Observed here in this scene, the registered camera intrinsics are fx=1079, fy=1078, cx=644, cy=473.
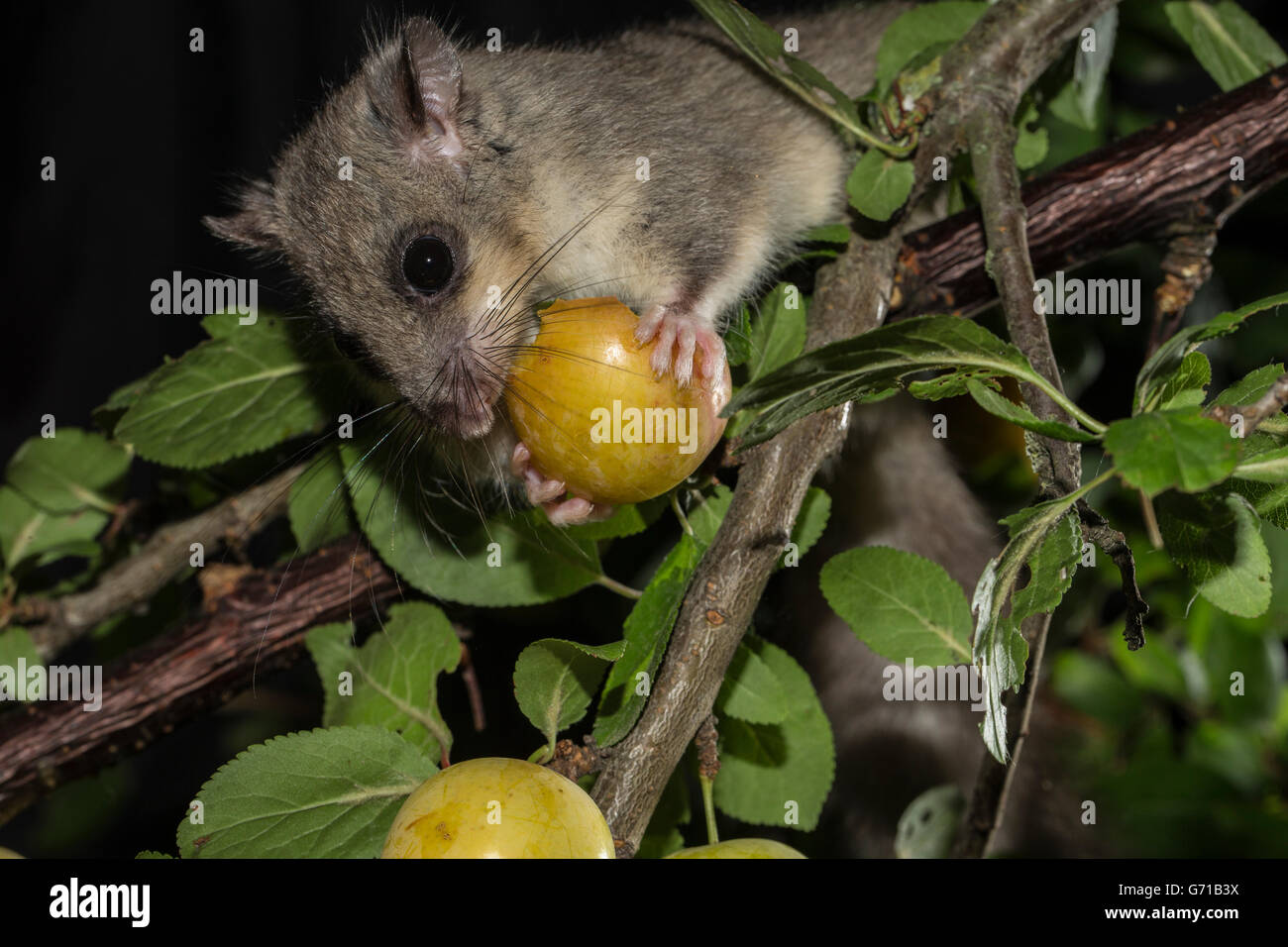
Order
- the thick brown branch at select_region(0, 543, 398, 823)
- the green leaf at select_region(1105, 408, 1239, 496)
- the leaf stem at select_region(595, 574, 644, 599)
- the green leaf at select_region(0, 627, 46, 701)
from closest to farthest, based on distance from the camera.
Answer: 1. the green leaf at select_region(1105, 408, 1239, 496)
2. the leaf stem at select_region(595, 574, 644, 599)
3. the thick brown branch at select_region(0, 543, 398, 823)
4. the green leaf at select_region(0, 627, 46, 701)

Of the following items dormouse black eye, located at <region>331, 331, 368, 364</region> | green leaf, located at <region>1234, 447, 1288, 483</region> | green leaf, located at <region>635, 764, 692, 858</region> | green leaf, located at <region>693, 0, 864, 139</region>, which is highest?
green leaf, located at <region>693, 0, 864, 139</region>

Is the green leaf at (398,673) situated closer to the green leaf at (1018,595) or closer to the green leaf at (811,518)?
the green leaf at (811,518)

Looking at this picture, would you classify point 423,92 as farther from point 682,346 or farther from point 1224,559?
point 1224,559

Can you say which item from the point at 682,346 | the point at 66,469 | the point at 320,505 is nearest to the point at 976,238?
the point at 682,346

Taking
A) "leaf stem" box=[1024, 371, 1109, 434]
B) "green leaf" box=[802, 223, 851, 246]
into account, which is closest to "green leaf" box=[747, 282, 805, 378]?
"green leaf" box=[802, 223, 851, 246]

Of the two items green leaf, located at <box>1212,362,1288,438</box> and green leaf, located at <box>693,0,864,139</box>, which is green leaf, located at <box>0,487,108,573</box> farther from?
green leaf, located at <box>1212,362,1288,438</box>

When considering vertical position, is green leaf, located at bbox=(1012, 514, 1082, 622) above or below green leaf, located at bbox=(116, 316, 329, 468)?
below
